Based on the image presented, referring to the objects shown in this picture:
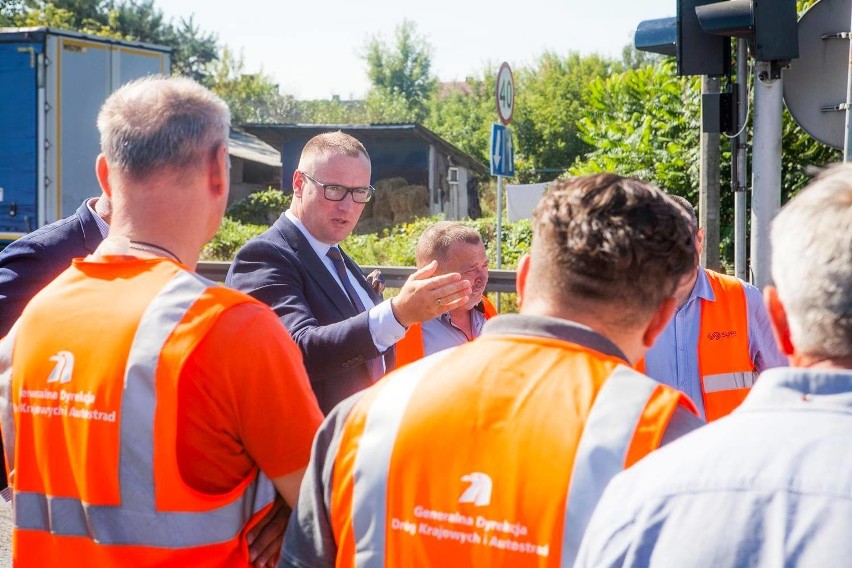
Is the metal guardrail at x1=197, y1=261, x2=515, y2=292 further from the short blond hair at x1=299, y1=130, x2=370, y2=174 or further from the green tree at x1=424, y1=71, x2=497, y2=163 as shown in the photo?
the green tree at x1=424, y1=71, x2=497, y2=163

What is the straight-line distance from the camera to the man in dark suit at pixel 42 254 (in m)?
3.65

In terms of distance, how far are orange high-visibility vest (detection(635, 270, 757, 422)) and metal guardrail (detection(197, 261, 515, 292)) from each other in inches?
191

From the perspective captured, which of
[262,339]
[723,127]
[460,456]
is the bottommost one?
[460,456]

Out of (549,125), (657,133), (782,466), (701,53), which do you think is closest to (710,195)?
(701,53)

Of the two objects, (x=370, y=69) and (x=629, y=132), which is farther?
(x=370, y=69)

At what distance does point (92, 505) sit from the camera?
2191 millimetres

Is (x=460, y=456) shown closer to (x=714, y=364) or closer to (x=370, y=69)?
(x=714, y=364)

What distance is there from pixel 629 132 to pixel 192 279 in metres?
14.7

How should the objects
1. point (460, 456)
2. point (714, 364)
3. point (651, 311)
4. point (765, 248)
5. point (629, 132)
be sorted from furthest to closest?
point (629, 132), point (765, 248), point (714, 364), point (651, 311), point (460, 456)

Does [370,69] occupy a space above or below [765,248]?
above

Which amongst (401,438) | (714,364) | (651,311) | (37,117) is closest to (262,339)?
(401,438)

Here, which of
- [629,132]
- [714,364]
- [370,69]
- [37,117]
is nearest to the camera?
[714,364]

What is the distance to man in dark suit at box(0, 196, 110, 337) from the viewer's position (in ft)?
12.0

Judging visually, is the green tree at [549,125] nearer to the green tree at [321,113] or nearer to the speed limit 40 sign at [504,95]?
the green tree at [321,113]
